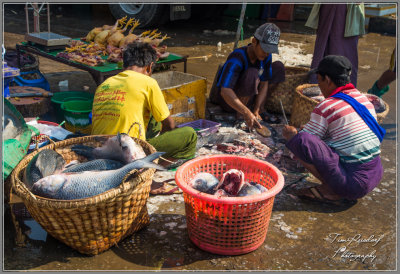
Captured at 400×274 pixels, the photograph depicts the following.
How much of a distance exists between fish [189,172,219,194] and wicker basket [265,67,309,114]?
277 cm

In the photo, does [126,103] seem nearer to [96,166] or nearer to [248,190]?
[96,166]

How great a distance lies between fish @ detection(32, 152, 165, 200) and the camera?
2.67 meters

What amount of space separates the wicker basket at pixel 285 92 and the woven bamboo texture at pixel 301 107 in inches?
12.1

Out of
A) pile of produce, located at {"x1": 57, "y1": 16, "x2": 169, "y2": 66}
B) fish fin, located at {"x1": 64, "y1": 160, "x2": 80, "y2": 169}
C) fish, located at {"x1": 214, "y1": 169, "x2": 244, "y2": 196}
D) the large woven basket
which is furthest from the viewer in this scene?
pile of produce, located at {"x1": 57, "y1": 16, "x2": 169, "y2": 66}

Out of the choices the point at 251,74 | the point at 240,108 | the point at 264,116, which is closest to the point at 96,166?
the point at 240,108

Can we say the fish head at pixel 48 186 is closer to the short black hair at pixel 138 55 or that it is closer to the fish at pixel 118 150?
the fish at pixel 118 150

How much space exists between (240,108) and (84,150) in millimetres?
1945

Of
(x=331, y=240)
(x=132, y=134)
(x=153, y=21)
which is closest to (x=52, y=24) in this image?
(x=153, y=21)

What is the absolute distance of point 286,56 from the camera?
28.0 feet

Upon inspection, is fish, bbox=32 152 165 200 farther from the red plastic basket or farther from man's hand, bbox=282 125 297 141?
man's hand, bbox=282 125 297 141

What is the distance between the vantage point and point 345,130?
11.2 feet

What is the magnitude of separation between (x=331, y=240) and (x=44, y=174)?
220cm

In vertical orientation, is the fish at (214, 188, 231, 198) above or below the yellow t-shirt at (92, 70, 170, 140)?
below

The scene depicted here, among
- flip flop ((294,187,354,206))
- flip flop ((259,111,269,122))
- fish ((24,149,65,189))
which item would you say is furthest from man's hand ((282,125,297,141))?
fish ((24,149,65,189))
